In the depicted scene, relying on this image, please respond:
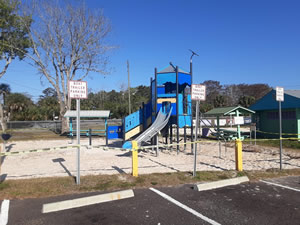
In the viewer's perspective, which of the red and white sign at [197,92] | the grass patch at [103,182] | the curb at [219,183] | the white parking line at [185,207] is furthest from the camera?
the red and white sign at [197,92]

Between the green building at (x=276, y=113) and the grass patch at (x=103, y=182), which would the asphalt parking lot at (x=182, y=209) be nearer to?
the grass patch at (x=103, y=182)

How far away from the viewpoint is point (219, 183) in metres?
5.68

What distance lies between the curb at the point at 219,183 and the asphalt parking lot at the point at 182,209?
158 millimetres

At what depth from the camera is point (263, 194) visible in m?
5.04

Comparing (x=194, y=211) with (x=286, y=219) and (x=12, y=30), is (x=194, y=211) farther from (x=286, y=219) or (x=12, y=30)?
(x=12, y=30)

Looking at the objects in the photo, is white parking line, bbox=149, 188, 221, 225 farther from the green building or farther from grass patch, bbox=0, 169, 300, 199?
the green building

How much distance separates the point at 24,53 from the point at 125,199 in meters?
26.0

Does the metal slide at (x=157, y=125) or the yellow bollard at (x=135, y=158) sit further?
the metal slide at (x=157, y=125)

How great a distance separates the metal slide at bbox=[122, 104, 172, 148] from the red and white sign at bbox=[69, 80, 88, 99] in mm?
4147

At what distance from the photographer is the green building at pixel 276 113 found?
50.4 feet

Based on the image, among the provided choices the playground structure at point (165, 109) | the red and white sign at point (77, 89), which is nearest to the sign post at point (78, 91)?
the red and white sign at point (77, 89)

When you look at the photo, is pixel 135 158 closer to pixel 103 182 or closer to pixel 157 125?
pixel 103 182

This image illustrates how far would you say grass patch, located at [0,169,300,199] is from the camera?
203 inches

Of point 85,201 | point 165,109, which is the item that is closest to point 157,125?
point 165,109
